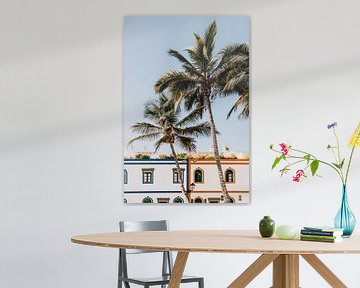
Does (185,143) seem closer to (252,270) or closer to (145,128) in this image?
(145,128)

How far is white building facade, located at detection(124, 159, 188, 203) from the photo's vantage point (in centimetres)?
610

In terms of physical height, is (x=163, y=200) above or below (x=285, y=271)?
above

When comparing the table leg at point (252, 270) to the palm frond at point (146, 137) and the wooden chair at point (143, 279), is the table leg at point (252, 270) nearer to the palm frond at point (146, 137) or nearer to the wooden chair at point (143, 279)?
the wooden chair at point (143, 279)

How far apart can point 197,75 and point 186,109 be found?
272 mm

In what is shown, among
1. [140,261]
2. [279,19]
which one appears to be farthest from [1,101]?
[279,19]

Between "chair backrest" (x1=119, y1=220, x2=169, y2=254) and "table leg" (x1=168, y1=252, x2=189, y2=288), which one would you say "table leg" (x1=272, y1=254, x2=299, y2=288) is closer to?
"table leg" (x1=168, y1=252, x2=189, y2=288)

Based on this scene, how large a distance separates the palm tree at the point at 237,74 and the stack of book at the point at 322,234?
2182 millimetres

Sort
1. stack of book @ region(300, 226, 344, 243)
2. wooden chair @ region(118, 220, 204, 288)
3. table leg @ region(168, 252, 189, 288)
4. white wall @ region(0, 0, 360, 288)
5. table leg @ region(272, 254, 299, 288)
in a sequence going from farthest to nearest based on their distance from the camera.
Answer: white wall @ region(0, 0, 360, 288), wooden chair @ region(118, 220, 204, 288), table leg @ region(168, 252, 189, 288), table leg @ region(272, 254, 299, 288), stack of book @ region(300, 226, 344, 243)

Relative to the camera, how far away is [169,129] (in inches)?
241

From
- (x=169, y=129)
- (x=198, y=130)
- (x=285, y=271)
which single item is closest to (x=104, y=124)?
(x=169, y=129)

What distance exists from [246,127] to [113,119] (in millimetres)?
1010

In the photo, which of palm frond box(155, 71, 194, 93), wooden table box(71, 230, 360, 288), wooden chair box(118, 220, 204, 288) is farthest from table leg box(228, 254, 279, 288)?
palm frond box(155, 71, 194, 93)

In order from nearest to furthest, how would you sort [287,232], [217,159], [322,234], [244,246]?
[244,246] < [322,234] < [287,232] < [217,159]

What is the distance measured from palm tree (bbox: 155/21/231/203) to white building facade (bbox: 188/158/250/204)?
46cm
